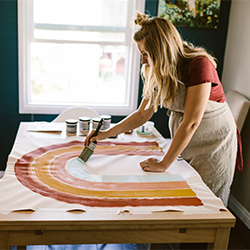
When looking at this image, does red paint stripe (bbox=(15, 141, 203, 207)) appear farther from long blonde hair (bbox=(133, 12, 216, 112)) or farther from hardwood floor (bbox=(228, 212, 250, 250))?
hardwood floor (bbox=(228, 212, 250, 250))

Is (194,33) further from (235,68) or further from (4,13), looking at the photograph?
(4,13)

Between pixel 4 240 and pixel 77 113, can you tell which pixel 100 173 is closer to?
pixel 4 240

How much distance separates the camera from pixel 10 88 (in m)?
3.17

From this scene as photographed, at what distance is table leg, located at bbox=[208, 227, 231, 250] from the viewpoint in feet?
4.31

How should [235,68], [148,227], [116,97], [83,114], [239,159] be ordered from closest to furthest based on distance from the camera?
[148,227]
[239,159]
[83,114]
[235,68]
[116,97]

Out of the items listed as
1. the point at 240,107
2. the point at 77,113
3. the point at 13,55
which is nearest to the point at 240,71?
the point at 240,107

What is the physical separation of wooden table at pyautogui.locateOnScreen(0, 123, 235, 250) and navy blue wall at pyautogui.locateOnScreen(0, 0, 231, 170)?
215cm

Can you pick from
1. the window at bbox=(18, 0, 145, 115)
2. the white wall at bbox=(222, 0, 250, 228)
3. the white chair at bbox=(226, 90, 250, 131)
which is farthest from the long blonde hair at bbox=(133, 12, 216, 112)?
the window at bbox=(18, 0, 145, 115)

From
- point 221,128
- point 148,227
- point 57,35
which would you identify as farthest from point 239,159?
point 57,35

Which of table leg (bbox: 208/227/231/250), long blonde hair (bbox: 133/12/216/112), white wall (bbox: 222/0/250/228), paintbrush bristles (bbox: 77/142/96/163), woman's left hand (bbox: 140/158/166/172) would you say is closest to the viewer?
table leg (bbox: 208/227/231/250)

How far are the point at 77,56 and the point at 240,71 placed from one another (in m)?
1.57

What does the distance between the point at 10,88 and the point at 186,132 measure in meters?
2.12

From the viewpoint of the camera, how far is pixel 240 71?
2969 millimetres

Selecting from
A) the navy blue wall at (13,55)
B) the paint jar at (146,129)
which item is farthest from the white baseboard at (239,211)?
the paint jar at (146,129)
